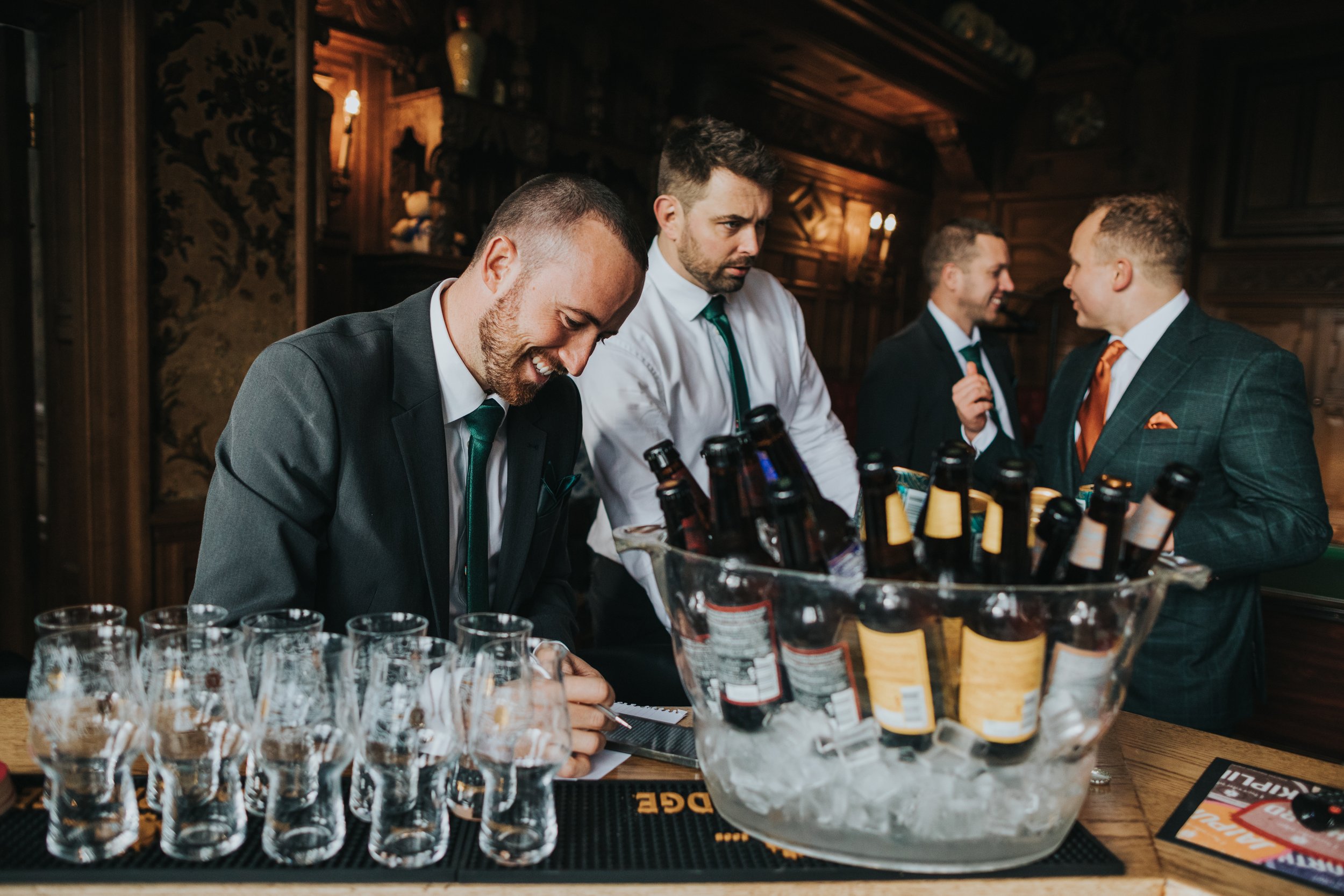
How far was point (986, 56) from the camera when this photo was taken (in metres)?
6.58

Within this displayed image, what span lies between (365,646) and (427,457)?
56 cm

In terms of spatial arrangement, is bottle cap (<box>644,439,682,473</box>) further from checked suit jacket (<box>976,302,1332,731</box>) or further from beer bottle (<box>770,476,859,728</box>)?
checked suit jacket (<box>976,302,1332,731</box>)

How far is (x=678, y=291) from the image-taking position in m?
2.23

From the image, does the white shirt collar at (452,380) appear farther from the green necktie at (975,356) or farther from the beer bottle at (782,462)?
the green necktie at (975,356)


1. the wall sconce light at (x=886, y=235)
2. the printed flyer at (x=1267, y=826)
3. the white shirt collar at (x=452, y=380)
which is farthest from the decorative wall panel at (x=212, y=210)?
the wall sconce light at (x=886, y=235)

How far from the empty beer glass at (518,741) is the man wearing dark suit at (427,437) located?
12.6 inches

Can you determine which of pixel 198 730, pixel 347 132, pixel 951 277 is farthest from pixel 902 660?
pixel 347 132

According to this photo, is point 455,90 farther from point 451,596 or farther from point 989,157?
point 989,157

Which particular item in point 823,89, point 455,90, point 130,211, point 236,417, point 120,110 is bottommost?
point 236,417

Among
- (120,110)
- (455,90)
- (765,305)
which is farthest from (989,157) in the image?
(120,110)

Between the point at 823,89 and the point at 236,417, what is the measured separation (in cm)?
592

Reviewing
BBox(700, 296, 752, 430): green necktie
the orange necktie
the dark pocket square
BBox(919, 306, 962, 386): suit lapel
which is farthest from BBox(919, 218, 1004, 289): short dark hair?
the dark pocket square

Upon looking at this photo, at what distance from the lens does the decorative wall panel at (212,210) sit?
107 inches

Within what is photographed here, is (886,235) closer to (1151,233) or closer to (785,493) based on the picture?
(1151,233)
